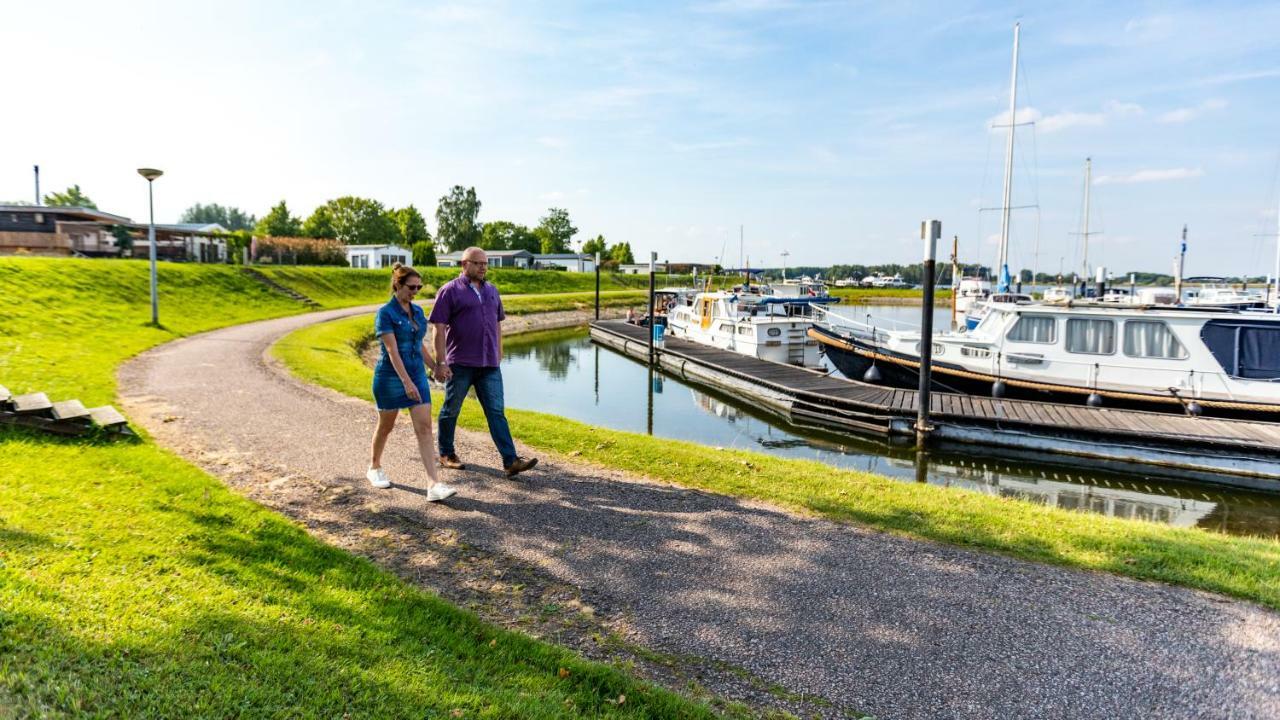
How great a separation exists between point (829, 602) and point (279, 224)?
350 feet

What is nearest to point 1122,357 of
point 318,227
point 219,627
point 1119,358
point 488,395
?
point 1119,358

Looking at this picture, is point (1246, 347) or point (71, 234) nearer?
point (1246, 347)

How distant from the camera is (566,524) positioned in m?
6.01

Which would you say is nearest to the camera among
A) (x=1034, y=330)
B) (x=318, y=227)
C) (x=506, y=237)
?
(x=1034, y=330)

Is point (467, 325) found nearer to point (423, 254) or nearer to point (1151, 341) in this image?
point (1151, 341)

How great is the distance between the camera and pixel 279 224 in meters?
95.3

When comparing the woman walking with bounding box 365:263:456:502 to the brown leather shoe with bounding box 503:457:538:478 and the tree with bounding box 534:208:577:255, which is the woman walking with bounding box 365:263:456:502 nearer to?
the brown leather shoe with bounding box 503:457:538:478

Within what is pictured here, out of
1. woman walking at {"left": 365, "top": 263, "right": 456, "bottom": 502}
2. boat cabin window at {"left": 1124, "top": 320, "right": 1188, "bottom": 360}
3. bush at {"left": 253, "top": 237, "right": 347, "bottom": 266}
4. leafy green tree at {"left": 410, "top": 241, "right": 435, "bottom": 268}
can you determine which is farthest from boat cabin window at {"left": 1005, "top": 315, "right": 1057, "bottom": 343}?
leafy green tree at {"left": 410, "top": 241, "right": 435, "bottom": 268}

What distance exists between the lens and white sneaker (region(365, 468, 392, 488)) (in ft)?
22.4

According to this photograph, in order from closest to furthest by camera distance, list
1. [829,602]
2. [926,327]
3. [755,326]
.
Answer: [829,602] < [926,327] < [755,326]

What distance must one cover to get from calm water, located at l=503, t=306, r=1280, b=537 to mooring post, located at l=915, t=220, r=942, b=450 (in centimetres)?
70

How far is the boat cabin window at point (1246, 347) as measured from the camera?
49.0 feet

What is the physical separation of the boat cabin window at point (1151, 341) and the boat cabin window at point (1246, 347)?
2.03ft

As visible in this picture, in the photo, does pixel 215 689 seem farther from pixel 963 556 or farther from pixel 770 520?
pixel 963 556
